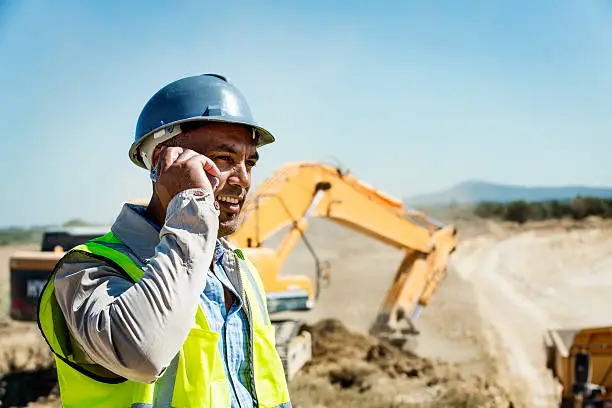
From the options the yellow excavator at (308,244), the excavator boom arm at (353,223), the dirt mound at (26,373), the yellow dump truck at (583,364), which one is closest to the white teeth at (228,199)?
the yellow dump truck at (583,364)

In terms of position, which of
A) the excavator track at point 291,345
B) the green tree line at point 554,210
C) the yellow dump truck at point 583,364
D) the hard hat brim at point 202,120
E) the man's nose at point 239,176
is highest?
the hard hat brim at point 202,120

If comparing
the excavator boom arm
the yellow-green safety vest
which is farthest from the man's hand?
the excavator boom arm

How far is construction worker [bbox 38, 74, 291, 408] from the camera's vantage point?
1451mm

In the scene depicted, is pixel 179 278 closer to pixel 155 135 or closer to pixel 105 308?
pixel 105 308

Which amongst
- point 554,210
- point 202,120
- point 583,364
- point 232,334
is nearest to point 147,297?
point 232,334

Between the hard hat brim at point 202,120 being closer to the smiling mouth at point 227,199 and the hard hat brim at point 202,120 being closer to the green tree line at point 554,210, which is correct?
the smiling mouth at point 227,199

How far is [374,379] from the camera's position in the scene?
29.8ft

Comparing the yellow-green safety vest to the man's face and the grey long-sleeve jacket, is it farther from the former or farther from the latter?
the man's face

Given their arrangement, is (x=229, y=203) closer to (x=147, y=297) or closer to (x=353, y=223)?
(x=147, y=297)

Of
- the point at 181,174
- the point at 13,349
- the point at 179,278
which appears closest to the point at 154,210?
the point at 181,174

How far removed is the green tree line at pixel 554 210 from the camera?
42.9 meters

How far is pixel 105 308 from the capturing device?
57.4 inches

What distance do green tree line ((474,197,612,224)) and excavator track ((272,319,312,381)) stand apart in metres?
36.4

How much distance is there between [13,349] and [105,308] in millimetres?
9787
